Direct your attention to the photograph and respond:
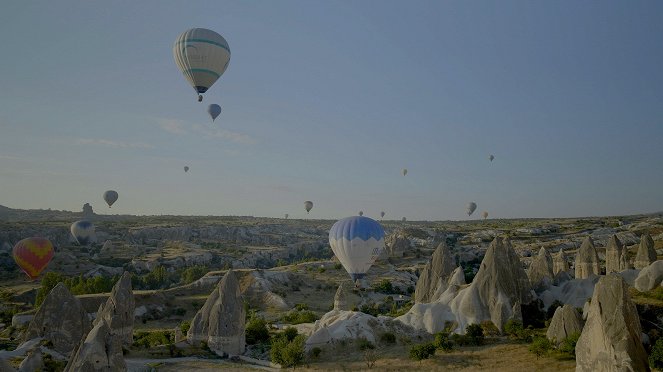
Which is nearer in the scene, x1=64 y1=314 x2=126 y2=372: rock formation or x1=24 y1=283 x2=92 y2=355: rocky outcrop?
x1=64 y1=314 x2=126 y2=372: rock formation

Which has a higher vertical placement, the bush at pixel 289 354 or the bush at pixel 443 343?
the bush at pixel 443 343

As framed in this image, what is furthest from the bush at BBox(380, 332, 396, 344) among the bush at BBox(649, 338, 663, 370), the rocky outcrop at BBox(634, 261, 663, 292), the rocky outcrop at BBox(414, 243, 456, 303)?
the rocky outcrop at BBox(634, 261, 663, 292)

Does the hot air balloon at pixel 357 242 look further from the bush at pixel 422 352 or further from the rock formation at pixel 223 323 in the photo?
the bush at pixel 422 352

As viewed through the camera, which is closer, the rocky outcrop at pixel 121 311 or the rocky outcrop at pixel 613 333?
the rocky outcrop at pixel 613 333

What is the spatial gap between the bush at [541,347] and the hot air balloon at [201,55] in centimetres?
3113

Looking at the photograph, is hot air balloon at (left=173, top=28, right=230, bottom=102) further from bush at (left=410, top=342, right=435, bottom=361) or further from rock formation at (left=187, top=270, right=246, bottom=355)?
bush at (left=410, top=342, right=435, bottom=361)

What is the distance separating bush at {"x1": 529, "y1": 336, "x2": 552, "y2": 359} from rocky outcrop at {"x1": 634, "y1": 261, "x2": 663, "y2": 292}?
1051 centimetres

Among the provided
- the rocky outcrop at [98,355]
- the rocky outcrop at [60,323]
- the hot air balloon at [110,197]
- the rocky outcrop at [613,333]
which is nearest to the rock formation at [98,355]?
the rocky outcrop at [98,355]

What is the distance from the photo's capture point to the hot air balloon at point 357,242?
3734 cm

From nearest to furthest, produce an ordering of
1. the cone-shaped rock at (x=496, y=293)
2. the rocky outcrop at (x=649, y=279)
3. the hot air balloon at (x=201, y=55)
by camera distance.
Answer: the rocky outcrop at (x=649, y=279)
the cone-shaped rock at (x=496, y=293)
the hot air balloon at (x=201, y=55)

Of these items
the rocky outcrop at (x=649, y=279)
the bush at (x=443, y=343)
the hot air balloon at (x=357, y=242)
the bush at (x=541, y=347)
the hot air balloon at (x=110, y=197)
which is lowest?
the bush at (x=443, y=343)

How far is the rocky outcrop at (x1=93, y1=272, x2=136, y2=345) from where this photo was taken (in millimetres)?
31503

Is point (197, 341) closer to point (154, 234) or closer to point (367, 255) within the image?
point (367, 255)

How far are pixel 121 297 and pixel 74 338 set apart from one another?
12.4 feet
